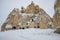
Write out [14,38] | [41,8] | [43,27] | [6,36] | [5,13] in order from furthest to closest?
1. [5,13]
2. [41,8]
3. [43,27]
4. [6,36]
5. [14,38]

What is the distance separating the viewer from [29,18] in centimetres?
185

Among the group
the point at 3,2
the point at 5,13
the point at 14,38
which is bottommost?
the point at 14,38

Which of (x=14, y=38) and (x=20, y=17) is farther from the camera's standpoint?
(x=20, y=17)

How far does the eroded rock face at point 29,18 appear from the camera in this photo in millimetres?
1794

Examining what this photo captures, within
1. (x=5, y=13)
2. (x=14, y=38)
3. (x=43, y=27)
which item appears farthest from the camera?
(x=5, y=13)

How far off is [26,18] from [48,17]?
30cm

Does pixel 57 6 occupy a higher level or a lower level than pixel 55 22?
higher

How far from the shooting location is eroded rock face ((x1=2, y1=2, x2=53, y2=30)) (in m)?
1.79

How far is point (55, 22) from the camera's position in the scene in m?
1.63

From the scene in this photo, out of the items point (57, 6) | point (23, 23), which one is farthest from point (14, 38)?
point (57, 6)

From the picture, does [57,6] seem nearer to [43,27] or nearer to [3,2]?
[43,27]

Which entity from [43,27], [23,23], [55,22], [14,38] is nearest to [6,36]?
[14,38]

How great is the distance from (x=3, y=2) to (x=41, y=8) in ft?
2.00

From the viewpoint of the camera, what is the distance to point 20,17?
6.12ft
